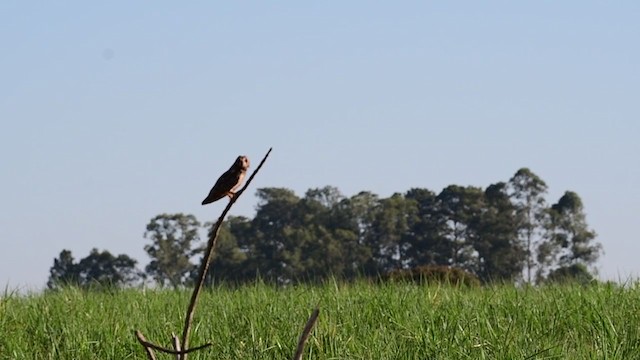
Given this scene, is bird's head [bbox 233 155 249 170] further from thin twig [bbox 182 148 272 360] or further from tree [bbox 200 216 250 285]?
tree [bbox 200 216 250 285]

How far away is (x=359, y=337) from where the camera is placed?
696 cm

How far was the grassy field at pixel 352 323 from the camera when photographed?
6.42m

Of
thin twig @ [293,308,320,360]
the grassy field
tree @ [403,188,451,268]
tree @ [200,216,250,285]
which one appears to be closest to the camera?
thin twig @ [293,308,320,360]

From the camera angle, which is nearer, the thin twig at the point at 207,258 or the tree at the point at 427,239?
the thin twig at the point at 207,258

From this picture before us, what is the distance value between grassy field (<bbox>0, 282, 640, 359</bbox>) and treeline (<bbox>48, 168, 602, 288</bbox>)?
31774 millimetres

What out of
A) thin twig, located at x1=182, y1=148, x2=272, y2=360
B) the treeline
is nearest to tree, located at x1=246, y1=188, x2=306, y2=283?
the treeline

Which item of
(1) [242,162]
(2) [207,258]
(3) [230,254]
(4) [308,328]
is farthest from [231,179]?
(3) [230,254]

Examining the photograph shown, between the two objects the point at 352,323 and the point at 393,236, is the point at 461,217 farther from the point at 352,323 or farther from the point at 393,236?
the point at 352,323

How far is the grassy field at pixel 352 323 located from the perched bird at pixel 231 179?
368 cm

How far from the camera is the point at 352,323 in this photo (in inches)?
289

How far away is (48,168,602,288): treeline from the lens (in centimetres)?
4203

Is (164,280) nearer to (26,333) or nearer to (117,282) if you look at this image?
(117,282)

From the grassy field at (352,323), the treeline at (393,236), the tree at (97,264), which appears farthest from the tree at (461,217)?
the grassy field at (352,323)

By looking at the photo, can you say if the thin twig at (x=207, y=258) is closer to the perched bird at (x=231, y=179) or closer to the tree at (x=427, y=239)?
the perched bird at (x=231, y=179)
